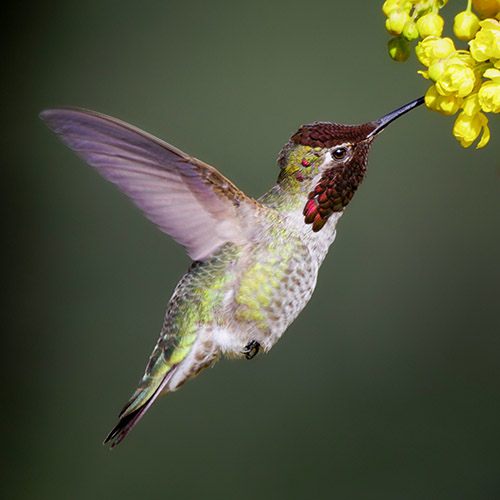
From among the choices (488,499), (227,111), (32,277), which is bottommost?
(488,499)

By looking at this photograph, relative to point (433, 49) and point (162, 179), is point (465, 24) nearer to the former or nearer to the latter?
point (433, 49)

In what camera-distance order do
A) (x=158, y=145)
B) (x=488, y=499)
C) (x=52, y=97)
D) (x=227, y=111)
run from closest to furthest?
(x=158, y=145), (x=488, y=499), (x=227, y=111), (x=52, y=97)

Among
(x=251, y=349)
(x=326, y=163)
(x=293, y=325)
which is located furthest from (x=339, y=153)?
(x=293, y=325)

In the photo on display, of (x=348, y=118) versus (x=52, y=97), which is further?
(x=52, y=97)

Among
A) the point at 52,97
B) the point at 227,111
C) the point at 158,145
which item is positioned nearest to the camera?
the point at 158,145

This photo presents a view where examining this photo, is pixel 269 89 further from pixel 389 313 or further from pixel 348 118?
pixel 389 313

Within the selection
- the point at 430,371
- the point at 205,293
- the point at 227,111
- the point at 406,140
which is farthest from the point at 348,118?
the point at 205,293

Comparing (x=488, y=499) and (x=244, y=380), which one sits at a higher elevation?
(x=244, y=380)
